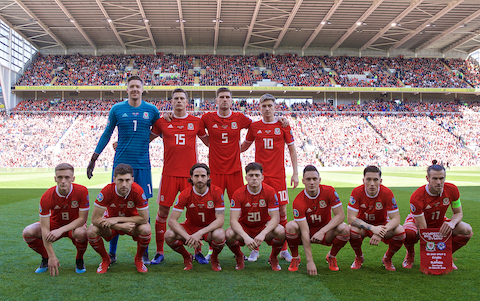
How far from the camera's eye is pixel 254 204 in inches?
174

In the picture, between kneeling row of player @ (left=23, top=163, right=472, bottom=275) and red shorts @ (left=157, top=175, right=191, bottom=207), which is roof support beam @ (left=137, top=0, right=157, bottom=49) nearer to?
red shorts @ (left=157, top=175, right=191, bottom=207)

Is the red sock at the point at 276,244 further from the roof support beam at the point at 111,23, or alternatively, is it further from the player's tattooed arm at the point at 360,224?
the roof support beam at the point at 111,23

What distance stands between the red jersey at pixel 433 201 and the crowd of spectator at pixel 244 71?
36.3 meters

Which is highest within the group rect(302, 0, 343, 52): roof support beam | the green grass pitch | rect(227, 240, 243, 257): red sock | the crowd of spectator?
rect(302, 0, 343, 52): roof support beam

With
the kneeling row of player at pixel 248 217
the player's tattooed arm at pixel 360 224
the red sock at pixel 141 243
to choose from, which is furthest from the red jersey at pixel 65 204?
the player's tattooed arm at pixel 360 224

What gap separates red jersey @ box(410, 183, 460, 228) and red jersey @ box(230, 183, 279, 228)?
65.4 inches

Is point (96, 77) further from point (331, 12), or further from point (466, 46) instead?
point (466, 46)

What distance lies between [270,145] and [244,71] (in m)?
37.8

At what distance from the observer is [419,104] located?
4222cm

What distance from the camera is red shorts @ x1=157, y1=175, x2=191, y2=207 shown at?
4.89 metres

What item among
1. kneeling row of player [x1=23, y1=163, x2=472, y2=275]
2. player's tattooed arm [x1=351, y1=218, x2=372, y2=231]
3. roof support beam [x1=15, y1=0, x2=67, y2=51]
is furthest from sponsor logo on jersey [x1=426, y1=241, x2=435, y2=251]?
roof support beam [x1=15, y1=0, x2=67, y2=51]

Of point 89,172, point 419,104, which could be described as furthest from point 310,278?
point 419,104

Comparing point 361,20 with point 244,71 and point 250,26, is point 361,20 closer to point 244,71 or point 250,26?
point 250,26

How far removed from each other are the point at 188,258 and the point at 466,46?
5170 cm
